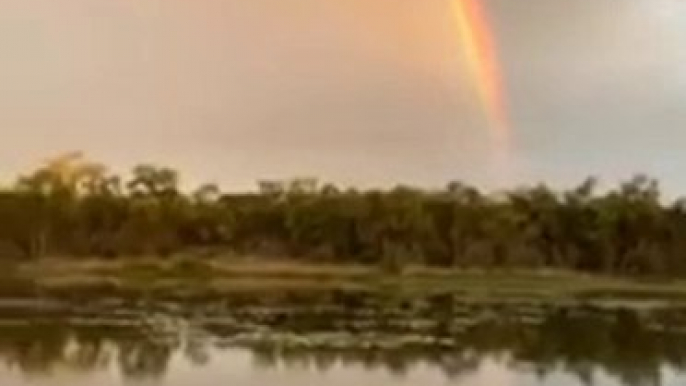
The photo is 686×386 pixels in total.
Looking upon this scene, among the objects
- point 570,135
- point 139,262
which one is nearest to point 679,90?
point 570,135

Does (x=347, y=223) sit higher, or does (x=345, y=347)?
(x=347, y=223)

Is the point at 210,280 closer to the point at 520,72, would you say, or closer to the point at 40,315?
the point at 40,315

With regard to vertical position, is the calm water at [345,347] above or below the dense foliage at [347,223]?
below

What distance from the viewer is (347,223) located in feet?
10.7

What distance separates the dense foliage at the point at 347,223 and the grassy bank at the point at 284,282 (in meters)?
0.02

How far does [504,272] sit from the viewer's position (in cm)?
326

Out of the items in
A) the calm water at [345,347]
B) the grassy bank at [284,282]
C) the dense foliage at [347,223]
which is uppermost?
the dense foliage at [347,223]

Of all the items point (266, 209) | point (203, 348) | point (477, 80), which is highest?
point (477, 80)

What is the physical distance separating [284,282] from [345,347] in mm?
169

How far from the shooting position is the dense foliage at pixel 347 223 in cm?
321

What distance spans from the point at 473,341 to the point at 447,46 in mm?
510

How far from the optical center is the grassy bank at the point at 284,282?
10.5ft

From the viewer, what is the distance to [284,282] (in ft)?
10.7

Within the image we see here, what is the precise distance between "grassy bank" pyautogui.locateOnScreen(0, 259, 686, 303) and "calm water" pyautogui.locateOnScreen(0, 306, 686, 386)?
0.03 meters
